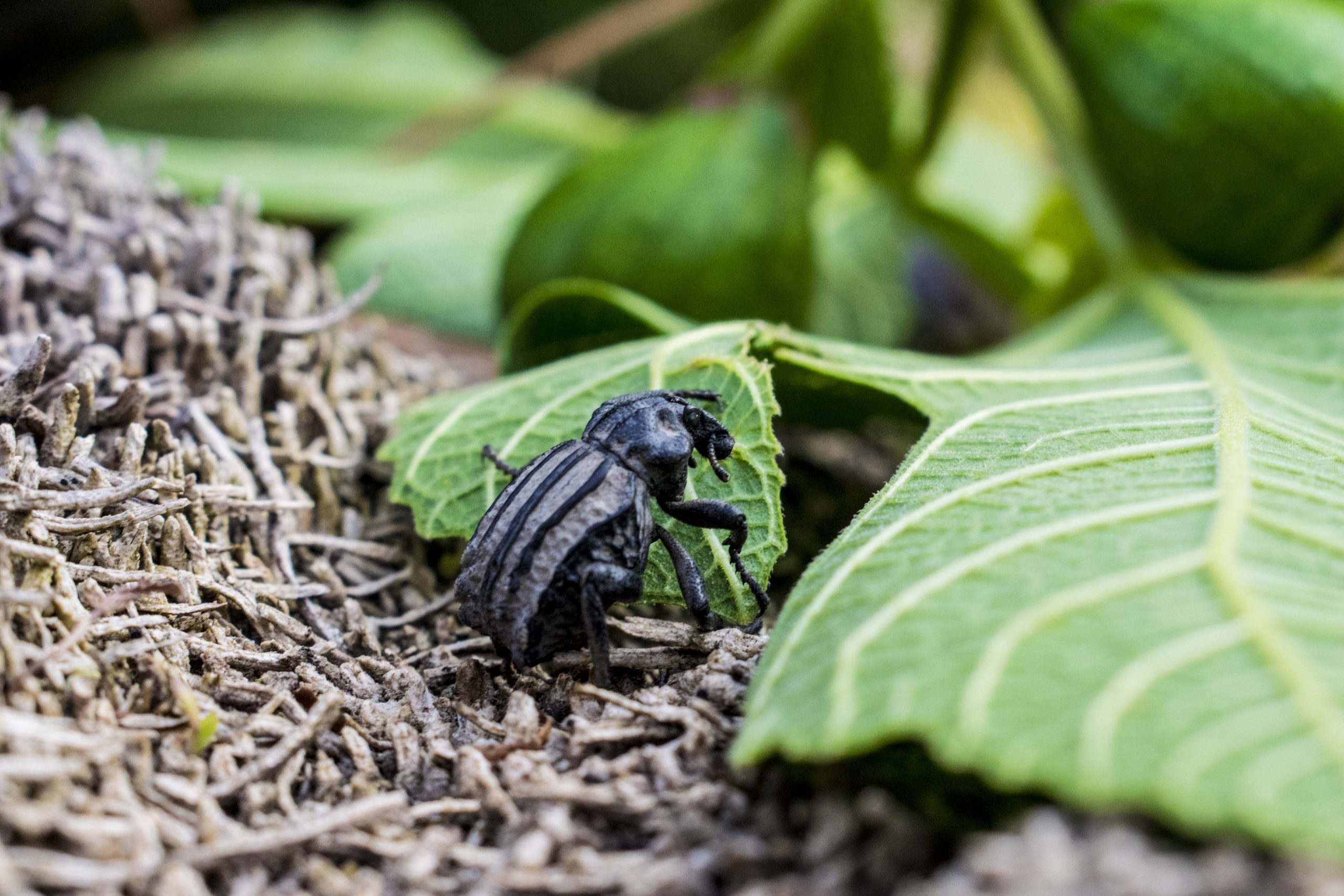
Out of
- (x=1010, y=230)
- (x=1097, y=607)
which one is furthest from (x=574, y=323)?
(x=1010, y=230)

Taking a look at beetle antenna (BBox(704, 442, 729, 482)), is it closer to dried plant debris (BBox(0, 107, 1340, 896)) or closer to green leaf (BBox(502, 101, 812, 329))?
dried plant debris (BBox(0, 107, 1340, 896))

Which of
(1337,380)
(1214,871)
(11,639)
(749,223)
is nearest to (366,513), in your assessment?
(11,639)

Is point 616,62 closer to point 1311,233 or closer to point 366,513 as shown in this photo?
point 1311,233

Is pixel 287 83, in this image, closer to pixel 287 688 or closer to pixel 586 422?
pixel 586 422

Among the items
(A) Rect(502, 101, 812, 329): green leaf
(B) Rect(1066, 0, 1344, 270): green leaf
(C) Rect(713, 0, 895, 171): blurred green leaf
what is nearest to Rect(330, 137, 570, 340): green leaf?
(A) Rect(502, 101, 812, 329): green leaf

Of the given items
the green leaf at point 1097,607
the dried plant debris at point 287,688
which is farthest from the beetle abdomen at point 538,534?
the green leaf at point 1097,607
